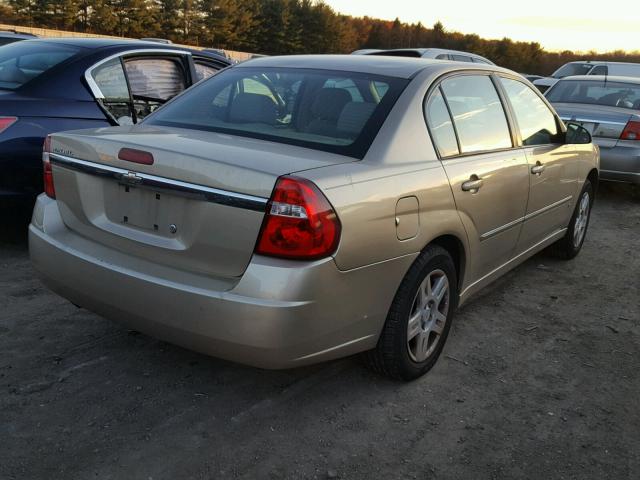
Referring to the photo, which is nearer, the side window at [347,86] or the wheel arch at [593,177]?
the side window at [347,86]

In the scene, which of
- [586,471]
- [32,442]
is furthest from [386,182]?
[32,442]

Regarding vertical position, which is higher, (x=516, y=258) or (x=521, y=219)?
(x=521, y=219)

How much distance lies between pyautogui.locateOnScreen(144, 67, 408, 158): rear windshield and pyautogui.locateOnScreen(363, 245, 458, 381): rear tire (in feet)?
2.16

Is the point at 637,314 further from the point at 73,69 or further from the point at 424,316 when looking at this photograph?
the point at 73,69

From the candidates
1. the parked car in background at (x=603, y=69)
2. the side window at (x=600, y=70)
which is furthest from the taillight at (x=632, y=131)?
the side window at (x=600, y=70)

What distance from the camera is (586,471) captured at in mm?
2617

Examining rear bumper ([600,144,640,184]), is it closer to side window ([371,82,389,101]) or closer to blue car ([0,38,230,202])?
blue car ([0,38,230,202])

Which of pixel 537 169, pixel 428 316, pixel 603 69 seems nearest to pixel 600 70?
pixel 603 69

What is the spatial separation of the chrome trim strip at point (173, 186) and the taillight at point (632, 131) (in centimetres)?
690

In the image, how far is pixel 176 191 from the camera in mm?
2557

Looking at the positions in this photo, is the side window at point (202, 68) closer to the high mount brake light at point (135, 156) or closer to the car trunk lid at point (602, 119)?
the high mount brake light at point (135, 156)

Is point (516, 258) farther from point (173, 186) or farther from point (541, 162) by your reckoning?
point (173, 186)

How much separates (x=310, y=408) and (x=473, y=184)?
1.44 meters

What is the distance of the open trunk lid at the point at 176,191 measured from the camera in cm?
247
